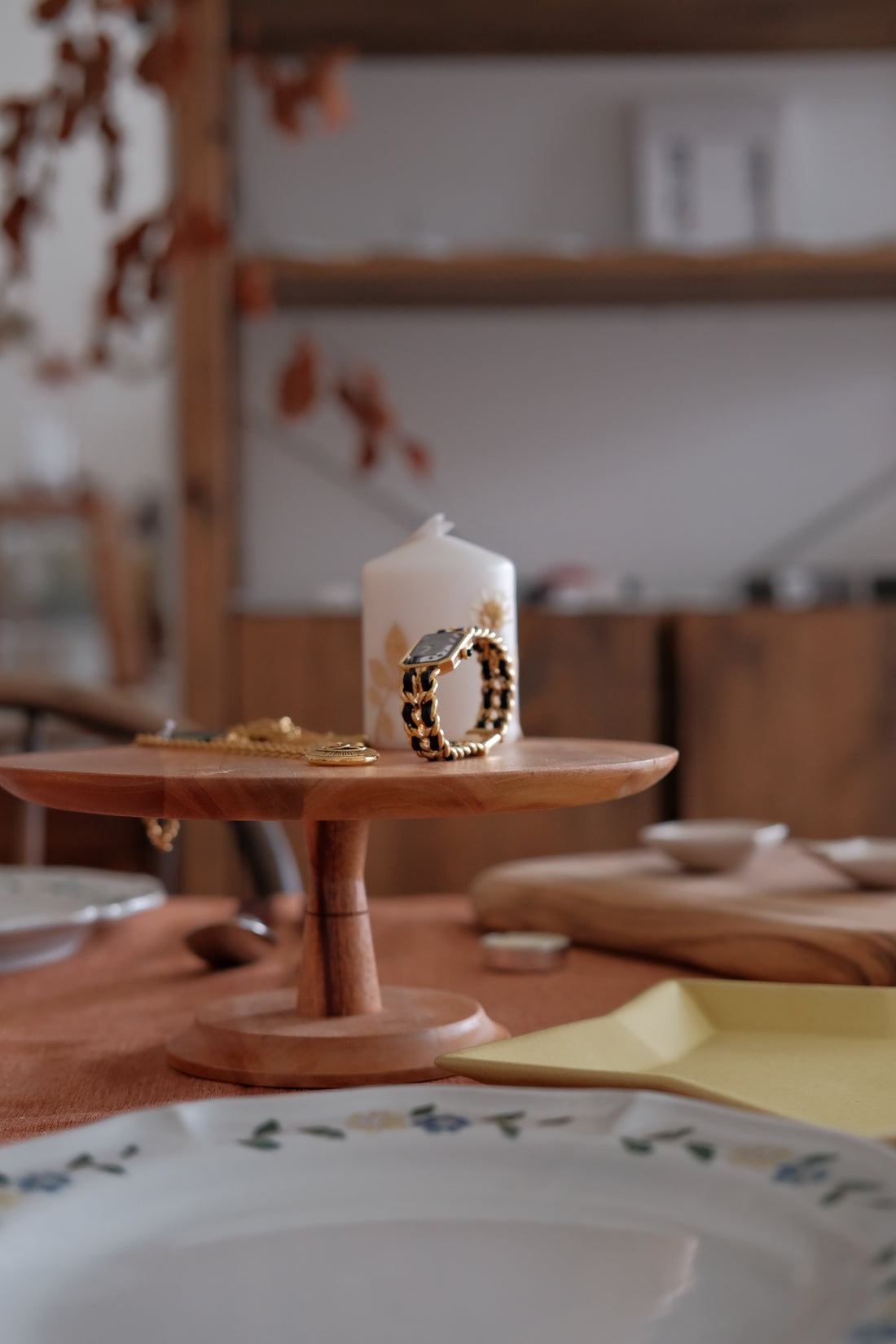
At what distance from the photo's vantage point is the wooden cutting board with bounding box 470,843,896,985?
24.5 inches

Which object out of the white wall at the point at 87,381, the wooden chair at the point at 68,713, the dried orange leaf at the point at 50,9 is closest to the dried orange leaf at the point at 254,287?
the dried orange leaf at the point at 50,9

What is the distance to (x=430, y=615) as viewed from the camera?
1.96 ft

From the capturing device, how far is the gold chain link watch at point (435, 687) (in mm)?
501

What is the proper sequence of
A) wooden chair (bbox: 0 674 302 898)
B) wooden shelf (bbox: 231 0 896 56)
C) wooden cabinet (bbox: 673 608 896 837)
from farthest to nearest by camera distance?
wooden shelf (bbox: 231 0 896 56) < wooden cabinet (bbox: 673 608 896 837) < wooden chair (bbox: 0 674 302 898)

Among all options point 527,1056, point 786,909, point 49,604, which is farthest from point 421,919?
point 49,604

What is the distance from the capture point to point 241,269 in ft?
6.35

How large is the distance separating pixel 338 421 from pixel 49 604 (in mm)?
3208

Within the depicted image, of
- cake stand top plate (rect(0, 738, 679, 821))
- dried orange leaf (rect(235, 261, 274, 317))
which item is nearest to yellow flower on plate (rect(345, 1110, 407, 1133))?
cake stand top plate (rect(0, 738, 679, 821))

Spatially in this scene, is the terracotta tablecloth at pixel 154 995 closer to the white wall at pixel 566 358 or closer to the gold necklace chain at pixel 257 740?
the gold necklace chain at pixel 257 740

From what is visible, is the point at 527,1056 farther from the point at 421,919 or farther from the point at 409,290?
the point at 409,290

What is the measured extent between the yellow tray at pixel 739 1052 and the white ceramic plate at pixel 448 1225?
0.22ft

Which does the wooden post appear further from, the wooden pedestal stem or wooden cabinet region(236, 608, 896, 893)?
the wooden pedestal stem

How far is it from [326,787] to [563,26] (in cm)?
195

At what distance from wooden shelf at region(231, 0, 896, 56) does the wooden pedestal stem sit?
1.76m
